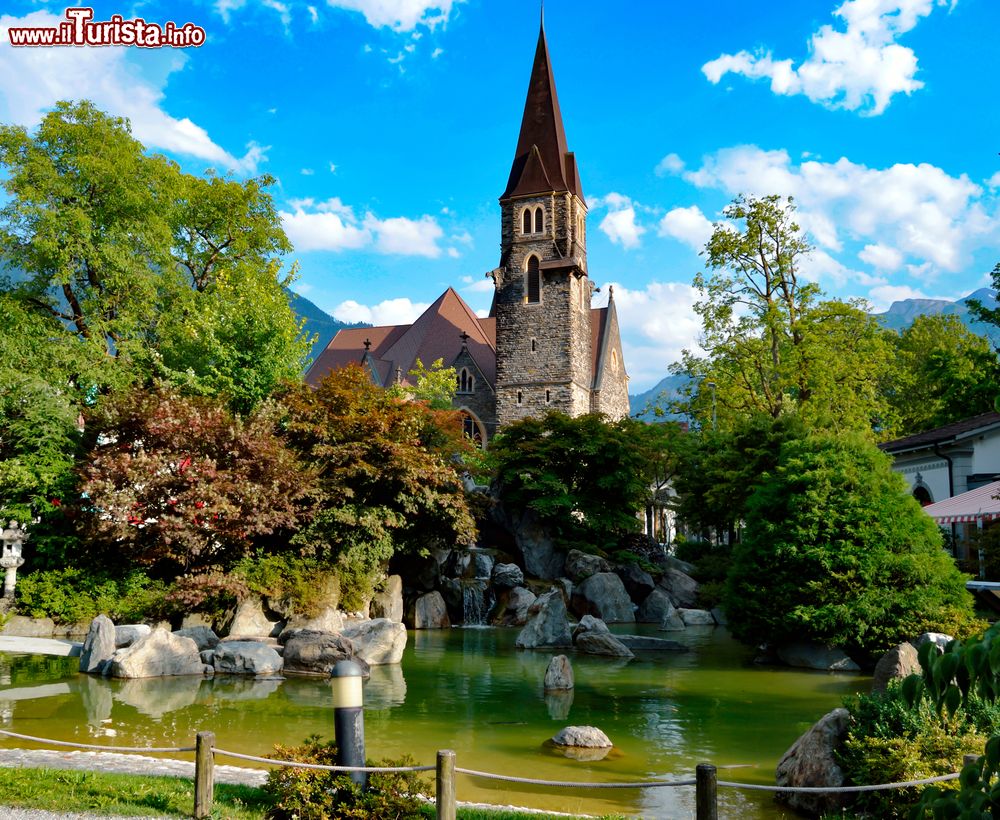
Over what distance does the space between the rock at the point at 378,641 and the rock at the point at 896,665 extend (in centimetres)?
934

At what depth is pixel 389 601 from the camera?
69.3 ft

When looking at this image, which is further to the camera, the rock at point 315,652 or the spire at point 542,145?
the spire at point 542,145

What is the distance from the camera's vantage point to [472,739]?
368 inches

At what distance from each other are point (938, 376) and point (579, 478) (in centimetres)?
1687

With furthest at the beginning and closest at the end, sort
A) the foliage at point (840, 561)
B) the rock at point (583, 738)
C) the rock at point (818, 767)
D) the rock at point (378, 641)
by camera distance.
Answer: the rock at point (378, 641), the foliage at point (840, 561), the rock at point (583, 738), the rock at point (818, 767)

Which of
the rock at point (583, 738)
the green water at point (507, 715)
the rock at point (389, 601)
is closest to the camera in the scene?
the green water at point (507, 715)

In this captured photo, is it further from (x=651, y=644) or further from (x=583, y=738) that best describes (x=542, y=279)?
(x=583, y=738)

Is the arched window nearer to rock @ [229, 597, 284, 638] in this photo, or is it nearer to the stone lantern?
rock @ [229, 597, 284, 638]

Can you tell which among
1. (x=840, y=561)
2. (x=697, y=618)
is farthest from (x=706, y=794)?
(x=697, y=618)

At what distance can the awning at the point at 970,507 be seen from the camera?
17469mm

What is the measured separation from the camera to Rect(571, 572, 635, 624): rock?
25.3m

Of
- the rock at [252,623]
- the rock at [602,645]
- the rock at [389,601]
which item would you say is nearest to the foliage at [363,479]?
the rock at [389,601]

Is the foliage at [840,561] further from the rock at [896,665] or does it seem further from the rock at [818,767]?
the rock at [818,767]

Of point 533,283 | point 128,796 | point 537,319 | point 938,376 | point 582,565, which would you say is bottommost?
point 128,796
